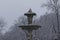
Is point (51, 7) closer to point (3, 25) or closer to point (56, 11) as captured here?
point (56, 11)

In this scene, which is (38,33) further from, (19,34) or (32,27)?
(32,27)

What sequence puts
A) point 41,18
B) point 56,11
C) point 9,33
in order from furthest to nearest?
point 9,33, point 41,18, point 56,11

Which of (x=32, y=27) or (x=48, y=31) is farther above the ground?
(x=32, y=27)

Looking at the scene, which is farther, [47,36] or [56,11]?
[47,36]

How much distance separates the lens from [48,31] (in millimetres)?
61625

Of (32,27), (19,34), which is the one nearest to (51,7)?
(32,27)

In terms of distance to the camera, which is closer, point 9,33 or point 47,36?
point 47,36

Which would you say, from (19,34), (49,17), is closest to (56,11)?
(49,17)

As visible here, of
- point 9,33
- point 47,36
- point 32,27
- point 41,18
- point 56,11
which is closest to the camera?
point 32,27

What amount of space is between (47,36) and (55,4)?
59.7ft

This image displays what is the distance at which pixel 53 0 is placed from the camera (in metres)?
45.1

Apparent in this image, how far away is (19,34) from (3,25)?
5932mm

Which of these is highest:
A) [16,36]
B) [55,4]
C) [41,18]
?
[55,4]

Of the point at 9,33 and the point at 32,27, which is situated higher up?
the point at 32,27
